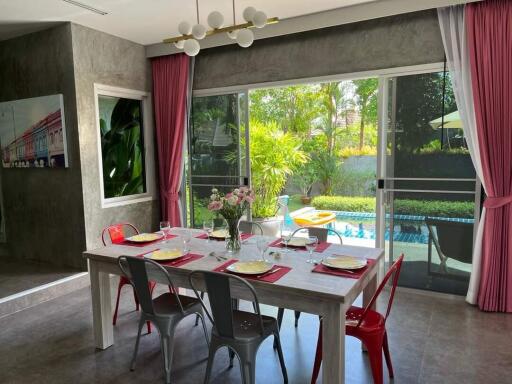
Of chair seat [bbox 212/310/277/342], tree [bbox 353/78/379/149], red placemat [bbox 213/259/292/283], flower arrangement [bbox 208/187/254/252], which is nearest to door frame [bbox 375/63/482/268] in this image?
flower arrangement [bbox 208/187/254/252]

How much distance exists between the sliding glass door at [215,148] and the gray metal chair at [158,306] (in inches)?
94.8

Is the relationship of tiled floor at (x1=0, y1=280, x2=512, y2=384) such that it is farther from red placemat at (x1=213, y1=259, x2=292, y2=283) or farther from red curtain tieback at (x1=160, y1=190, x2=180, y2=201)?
red curtain tieback at (x1=160, y1=190, x2=180, y2=201)

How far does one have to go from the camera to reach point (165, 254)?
2525mm

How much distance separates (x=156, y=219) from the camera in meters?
5.16

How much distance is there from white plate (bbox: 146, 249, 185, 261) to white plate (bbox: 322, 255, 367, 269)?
0.95 metres

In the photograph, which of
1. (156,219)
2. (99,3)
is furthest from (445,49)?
(156,219)

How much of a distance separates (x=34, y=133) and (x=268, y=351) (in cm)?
355

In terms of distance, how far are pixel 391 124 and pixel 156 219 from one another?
322 centimetres

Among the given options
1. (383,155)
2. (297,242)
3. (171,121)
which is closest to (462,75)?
(383,155)

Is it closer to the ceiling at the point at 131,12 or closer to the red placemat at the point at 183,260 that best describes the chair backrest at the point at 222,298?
the red placemat at the point at 183,260

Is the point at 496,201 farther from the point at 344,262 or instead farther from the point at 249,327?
the point at 249,327

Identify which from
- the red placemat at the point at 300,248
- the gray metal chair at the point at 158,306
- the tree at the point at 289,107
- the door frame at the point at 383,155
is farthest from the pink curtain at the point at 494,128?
the tree at the point at 289,107

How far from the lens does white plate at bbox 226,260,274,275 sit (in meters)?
2.15

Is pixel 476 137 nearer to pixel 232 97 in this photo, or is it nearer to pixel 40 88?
pixel 232 97
